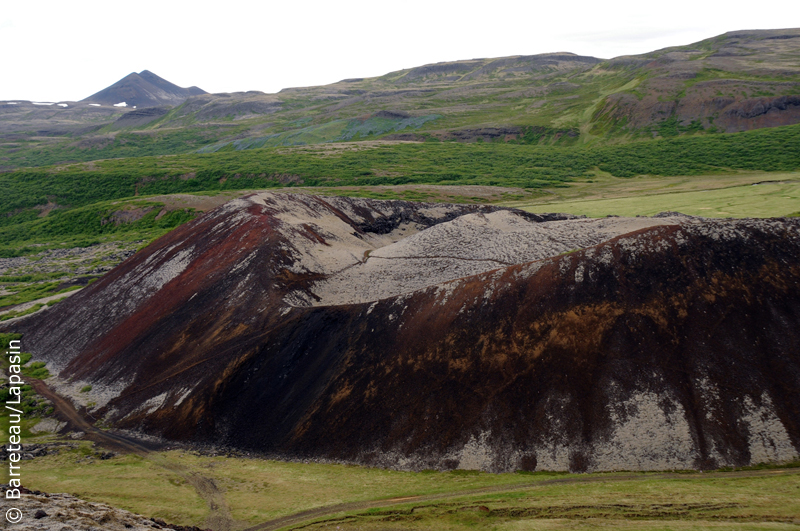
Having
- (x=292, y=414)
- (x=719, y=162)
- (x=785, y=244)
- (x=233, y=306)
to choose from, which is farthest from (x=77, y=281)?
(x=719, y=162)

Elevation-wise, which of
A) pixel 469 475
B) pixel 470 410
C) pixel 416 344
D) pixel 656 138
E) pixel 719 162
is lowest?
pixel 469 475

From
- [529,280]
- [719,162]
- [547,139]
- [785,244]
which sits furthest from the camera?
[547,139]

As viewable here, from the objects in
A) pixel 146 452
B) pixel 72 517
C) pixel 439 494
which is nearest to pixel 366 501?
pixel 439 494

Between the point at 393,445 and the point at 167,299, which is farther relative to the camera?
the point at 167,299

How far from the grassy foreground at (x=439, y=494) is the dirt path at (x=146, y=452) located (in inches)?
10.6

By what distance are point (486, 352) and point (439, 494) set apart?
6977 millimetres

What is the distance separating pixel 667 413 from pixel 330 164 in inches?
3837

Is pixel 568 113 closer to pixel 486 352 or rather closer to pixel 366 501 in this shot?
pixel 486 352

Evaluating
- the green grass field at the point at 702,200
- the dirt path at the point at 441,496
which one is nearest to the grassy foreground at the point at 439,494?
the dirt path at the point at 441,496

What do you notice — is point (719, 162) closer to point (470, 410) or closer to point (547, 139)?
point (547, 139)

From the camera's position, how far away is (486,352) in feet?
72.5

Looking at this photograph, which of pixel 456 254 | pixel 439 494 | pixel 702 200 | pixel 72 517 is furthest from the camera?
pixel 702 200

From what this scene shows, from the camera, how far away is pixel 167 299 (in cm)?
3259

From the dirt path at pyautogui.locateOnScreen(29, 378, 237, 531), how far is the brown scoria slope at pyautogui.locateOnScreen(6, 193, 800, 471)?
3.23ft
